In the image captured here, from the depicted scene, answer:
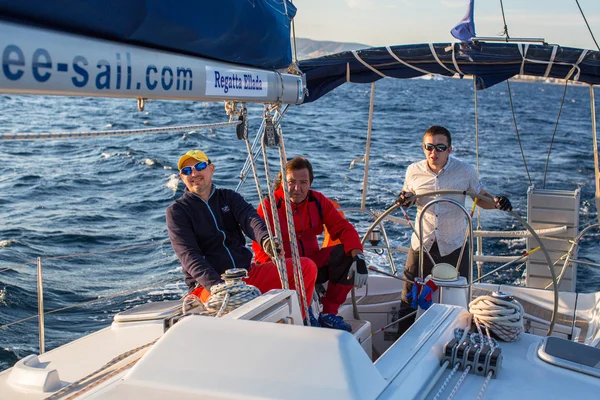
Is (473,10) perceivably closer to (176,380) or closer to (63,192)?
(176,380)

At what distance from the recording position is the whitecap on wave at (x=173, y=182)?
11.1 metres

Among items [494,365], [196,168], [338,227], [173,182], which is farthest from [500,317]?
[173,182]

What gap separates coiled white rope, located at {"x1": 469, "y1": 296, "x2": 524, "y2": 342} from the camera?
2.65 metres

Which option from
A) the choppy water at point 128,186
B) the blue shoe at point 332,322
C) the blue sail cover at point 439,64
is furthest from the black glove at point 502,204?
the choppy water at point 128,186

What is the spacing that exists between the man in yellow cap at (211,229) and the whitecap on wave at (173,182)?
786 cm

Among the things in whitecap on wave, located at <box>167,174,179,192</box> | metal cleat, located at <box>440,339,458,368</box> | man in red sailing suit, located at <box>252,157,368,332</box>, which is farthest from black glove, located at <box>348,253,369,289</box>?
whitecap on wave, located at <box>167,174,179,192</box>

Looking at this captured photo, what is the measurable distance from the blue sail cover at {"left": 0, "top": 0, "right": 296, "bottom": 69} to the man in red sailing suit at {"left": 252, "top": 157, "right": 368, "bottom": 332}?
1242 mm

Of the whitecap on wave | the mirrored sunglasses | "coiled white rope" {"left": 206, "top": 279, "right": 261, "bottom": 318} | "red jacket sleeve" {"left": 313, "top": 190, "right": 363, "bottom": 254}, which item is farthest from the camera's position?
the whitecap on wave

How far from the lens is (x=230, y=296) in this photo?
7.80 feet

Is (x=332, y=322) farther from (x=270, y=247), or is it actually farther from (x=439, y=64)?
(x=439, y=64)

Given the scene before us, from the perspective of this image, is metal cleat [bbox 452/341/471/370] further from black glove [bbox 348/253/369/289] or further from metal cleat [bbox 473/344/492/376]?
black glove [bbox 348/253/369/289]

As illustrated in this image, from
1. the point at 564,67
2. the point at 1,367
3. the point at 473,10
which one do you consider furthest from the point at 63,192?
the point at 564,67

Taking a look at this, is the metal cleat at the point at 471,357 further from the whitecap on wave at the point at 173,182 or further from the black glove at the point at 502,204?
the whitecap on wave at the point at 173,182

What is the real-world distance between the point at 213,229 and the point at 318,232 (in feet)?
2.27
